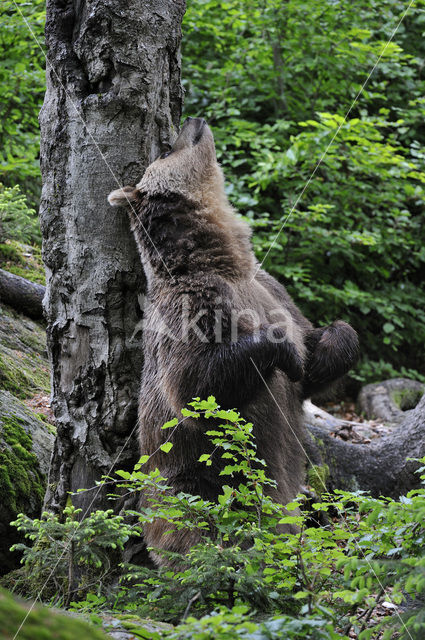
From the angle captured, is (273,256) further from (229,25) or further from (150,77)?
(150,77)

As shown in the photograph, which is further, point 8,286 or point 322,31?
point 322,31

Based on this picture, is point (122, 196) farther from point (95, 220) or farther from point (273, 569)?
point (273, 569)

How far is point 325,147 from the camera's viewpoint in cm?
773

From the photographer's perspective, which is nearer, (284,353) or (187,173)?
(284,353)

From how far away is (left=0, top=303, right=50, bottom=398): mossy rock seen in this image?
506 cm

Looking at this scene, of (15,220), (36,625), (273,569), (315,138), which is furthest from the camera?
(315,138)

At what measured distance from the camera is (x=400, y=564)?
6.58 feet

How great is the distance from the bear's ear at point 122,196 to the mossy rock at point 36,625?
8.26 feet

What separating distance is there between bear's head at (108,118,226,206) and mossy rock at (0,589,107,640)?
256cm

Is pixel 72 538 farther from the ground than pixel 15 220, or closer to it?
closer to it

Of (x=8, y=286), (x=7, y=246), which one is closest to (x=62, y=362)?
(x=8, y=286)

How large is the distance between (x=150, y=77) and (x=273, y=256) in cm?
507

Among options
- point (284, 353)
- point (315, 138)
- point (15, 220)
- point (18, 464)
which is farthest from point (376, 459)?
point (15, 220)

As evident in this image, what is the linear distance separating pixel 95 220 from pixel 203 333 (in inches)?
40.0
